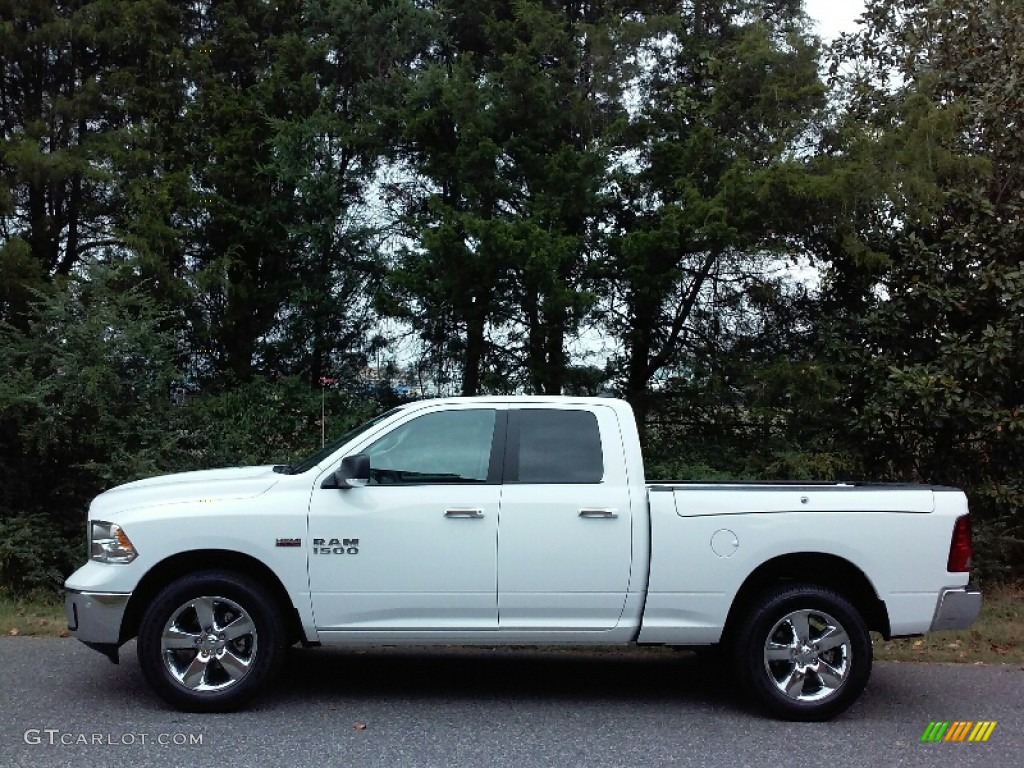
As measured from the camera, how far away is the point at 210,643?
19.8ft

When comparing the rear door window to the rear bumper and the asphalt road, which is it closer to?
the asphalt road

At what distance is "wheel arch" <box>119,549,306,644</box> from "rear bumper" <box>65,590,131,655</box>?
0.34 ft

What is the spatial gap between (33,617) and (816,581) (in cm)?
684

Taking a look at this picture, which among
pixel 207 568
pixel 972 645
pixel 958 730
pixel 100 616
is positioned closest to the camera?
pixel 100 616

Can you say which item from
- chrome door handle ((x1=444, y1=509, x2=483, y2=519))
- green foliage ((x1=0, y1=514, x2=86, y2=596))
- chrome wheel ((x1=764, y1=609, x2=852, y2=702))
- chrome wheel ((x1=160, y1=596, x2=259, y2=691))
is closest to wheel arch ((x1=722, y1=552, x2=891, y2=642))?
chrome wheel ((x1=764, y1=609, x2=852, y2=702))

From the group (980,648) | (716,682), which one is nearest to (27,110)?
(716,682)

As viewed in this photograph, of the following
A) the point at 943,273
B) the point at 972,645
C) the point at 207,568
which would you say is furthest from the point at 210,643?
the point at 943,273

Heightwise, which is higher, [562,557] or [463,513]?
[463,513]

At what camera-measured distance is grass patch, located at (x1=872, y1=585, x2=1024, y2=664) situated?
316 inches

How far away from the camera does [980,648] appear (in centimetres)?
847

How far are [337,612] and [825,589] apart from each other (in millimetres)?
2974

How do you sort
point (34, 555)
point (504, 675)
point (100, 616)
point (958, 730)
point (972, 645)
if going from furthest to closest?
point (34, 555), point (972, 645), point (504, 675), point (958, 730), point (100, 616)

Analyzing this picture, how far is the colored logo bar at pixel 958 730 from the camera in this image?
5941 mm

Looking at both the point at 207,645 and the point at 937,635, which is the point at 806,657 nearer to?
the point at 937,635
